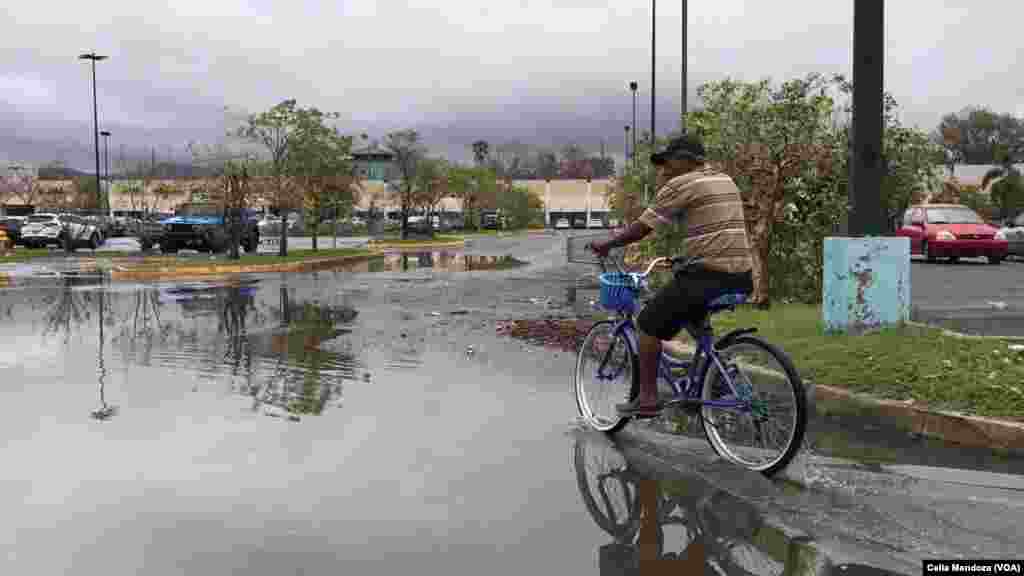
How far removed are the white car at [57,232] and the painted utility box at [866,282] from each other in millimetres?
37537

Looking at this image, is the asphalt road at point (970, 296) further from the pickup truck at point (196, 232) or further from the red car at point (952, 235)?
the pickup truck at point (196, 232)

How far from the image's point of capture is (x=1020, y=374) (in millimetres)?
6438

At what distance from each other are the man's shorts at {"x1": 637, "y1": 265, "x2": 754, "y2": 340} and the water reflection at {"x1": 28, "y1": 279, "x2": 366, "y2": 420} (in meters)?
2.74

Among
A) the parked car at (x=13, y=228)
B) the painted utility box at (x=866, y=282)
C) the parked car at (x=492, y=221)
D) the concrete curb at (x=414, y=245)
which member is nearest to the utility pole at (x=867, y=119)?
the painted utility box at (x=866, y=282)

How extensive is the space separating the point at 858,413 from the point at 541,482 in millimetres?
2667

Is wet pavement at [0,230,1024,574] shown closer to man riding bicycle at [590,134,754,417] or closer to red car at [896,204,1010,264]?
man riding bicycle at [590,134,754,417]

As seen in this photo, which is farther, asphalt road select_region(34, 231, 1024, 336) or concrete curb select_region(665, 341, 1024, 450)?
asphalt road select_region(34, 231, 1024, 336)

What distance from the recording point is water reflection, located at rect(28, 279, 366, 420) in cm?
788

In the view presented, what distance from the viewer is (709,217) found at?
17.6ft

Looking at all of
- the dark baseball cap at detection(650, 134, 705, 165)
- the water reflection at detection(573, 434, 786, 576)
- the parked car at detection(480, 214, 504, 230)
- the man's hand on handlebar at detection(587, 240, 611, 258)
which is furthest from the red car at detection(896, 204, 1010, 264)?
the parked car at detection(480, 214, 504, 230)

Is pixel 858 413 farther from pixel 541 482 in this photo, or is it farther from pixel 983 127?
pixel 983 127

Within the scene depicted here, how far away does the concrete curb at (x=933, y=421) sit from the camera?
5711mm

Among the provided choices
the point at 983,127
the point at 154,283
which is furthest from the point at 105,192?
the point at 983,127

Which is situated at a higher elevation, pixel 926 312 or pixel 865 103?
pixel 865 103
